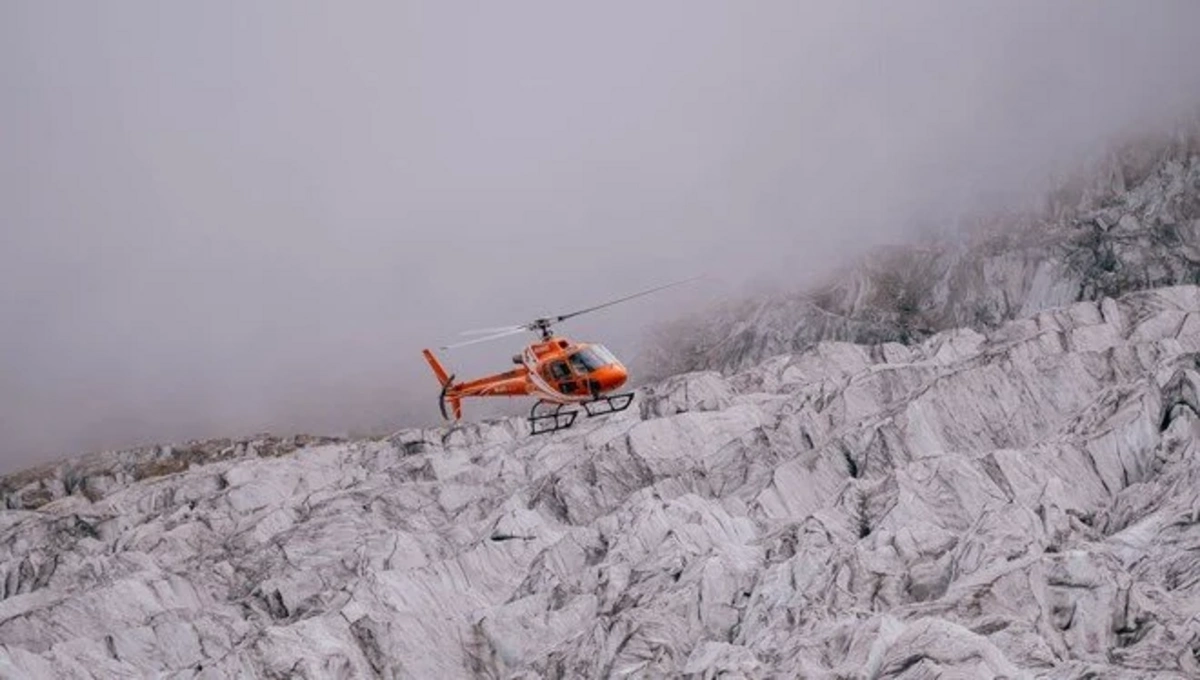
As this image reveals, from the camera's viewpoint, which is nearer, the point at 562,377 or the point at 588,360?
the point at 588,360

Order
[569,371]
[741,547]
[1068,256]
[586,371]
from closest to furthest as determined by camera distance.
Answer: [586,371] < [569,371] < [741,547] < [1068,256]

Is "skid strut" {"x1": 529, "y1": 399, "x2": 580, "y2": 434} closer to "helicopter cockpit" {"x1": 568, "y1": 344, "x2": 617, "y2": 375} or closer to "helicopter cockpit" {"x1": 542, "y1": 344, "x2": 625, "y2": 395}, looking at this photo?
"helicopter cockpit" {"x1": 542, "y1": 344, "x2": 625, "y2": 395}

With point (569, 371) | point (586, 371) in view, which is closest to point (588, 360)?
point (586, 371)

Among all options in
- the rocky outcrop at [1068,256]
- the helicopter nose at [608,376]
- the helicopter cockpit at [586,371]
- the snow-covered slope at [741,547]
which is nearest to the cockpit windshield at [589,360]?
the helicopter cockpit at [586,371]

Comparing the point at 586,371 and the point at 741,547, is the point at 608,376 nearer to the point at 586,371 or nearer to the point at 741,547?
the point at 586,371

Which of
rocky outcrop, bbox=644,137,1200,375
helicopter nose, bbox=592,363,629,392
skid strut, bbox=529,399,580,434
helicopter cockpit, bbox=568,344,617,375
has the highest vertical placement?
helicopter cockpit, bbox=568,344,617,375

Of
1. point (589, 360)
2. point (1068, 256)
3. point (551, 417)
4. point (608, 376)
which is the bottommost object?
point (1068, 256)

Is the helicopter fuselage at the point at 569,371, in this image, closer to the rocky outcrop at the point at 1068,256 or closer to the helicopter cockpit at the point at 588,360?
the helicopter cockpit at the point at 588,360

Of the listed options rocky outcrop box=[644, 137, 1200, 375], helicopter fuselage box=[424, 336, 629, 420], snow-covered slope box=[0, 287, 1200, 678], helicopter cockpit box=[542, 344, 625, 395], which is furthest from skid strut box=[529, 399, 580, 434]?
rocky outcrop box=[644, 137, 1200, 375]
